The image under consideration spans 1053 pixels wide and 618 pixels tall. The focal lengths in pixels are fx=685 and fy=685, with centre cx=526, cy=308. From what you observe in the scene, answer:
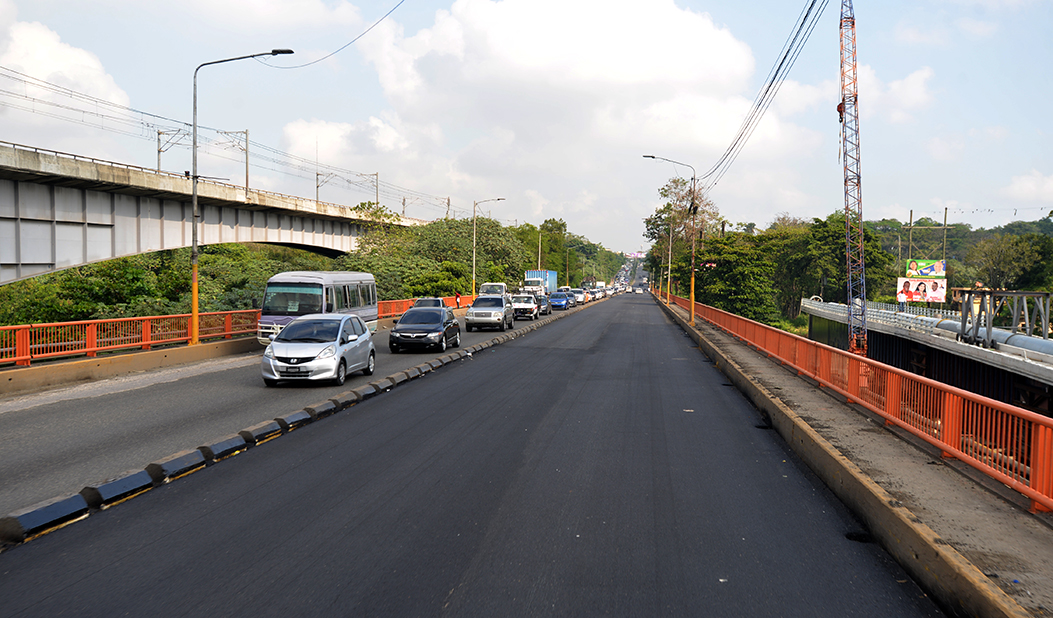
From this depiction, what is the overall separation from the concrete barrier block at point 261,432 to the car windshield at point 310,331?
476 cm

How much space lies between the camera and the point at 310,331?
1513 cm

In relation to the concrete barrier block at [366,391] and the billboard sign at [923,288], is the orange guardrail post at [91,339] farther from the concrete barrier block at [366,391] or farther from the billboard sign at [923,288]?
the billboard sign at [923,288]

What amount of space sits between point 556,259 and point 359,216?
274 feet

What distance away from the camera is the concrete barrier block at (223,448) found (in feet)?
27.1

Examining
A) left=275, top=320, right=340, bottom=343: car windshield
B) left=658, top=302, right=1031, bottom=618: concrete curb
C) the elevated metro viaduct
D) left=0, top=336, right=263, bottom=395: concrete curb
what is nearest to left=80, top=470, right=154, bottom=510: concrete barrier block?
left=658, top=302, right=1031, bottom=618: concrete curb

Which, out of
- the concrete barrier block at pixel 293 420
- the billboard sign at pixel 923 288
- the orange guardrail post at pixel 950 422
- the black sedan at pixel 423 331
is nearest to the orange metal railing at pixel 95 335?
the black sedan at pixel 423 331

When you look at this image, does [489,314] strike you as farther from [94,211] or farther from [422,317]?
[94,211]

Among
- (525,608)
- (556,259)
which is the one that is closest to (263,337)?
(525,608)

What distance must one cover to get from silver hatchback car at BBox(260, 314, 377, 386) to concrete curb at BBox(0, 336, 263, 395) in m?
4.37

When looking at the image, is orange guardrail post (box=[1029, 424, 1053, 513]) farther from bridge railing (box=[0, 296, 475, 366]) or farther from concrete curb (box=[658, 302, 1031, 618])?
bridge railing (box=[0, 296, 475, 366])

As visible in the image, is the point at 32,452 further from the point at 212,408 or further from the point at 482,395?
the point at 482,395

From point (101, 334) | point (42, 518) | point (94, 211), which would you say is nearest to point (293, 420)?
point (42, 518)

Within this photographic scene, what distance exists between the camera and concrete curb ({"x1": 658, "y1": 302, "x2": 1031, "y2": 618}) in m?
4.28

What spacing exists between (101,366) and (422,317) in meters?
9.72
